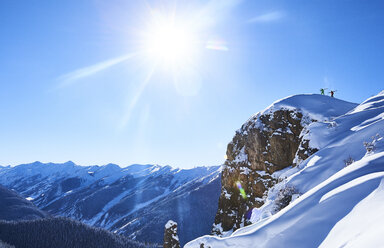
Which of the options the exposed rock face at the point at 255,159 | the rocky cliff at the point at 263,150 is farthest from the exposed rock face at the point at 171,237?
the exposed rock face at the point at 255,159

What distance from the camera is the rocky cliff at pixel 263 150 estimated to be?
1155 inches

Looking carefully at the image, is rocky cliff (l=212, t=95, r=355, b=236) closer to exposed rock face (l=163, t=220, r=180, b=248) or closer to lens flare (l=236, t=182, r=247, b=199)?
lens flare (l=236, t=182, r=247, b=199)

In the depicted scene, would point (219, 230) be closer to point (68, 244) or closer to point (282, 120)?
point (282, 120)

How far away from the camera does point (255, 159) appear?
33281 millimetres

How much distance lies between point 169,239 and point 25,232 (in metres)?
140

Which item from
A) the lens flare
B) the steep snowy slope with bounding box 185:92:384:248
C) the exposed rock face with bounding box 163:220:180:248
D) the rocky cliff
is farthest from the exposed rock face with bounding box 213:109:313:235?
the steep snowy slope with bounding box 185:92:384:248

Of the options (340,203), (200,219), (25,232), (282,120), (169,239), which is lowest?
(200,219)

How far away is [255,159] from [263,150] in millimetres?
2047

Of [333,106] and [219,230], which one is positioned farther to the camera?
[219,230]

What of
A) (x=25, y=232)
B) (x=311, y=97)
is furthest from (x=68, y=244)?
(x=311, y=97)

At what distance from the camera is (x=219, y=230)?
34969mm

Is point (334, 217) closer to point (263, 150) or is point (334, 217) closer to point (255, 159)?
point (263, 150)

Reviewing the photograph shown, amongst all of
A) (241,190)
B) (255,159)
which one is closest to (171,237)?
(241,190)

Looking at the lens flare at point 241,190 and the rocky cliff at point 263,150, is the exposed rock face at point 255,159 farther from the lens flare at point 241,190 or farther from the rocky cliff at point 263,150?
the lens flare at point 241,190
